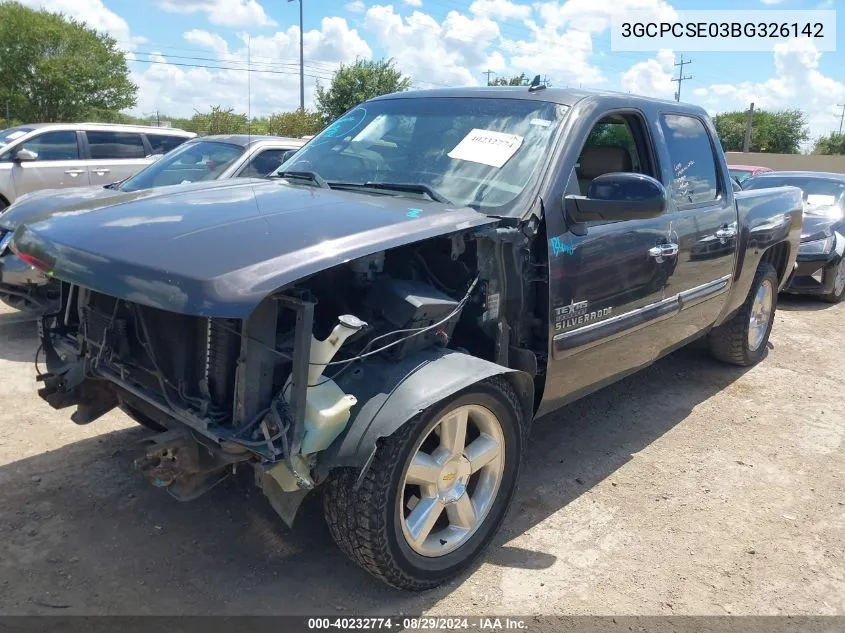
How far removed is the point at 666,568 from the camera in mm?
2924

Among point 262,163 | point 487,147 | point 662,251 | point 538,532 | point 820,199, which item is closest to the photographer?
point 538,532

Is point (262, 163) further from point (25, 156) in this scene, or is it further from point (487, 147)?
point (25, 156)

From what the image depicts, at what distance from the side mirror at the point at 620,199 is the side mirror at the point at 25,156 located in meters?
8.03

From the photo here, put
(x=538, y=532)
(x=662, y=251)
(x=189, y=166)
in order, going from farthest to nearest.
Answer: (x=189, y=166)
(x=662, y=251)
(x=538, y=532)

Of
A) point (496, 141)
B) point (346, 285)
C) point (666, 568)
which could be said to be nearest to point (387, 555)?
point (346, 285)

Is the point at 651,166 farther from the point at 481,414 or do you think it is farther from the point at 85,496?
the point at 85,496

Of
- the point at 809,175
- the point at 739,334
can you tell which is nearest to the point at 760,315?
the point at 739,334

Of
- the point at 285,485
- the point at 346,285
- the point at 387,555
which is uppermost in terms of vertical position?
the point at 346,285

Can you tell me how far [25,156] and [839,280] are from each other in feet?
33.5

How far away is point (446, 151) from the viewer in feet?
10.9

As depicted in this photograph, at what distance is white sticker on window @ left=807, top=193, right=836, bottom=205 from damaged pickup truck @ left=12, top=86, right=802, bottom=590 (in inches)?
249

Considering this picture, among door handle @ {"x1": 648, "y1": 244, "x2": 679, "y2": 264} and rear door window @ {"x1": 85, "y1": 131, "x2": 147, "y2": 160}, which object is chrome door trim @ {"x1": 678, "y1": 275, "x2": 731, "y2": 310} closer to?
door handle @ {"x1": 648, "y1": 244, "x2": 679, "y2": 264}

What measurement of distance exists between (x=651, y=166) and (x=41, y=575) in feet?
11.6

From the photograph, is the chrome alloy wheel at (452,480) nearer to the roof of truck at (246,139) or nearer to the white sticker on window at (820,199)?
the roof of truck at (246,139)
